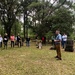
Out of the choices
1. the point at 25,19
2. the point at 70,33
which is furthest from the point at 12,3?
the point at 70,33

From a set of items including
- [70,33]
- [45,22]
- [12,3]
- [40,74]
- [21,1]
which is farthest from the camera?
[21,1]

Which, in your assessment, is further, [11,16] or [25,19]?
[25,19]

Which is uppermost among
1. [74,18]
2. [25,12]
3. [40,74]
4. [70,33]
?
[25,12]

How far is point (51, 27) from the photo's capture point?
28.1 m

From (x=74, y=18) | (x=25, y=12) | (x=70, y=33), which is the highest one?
(x=25, y=12)

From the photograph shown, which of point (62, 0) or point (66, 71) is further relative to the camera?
point (62, 0)

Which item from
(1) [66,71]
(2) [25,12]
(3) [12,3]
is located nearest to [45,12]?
(3) [12,3]

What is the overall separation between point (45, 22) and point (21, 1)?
13.2 metres

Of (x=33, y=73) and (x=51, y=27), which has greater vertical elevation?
(x=51, y=27)

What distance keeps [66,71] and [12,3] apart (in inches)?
1198

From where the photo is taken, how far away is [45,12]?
29812 millimetres

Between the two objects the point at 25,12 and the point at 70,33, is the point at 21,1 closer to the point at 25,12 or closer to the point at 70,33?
the point at 25,12

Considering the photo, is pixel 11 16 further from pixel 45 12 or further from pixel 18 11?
pixel 45 12

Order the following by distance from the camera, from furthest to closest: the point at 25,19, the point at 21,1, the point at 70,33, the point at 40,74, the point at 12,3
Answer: the point at 25,19
the point at 21,1
the point at 12,3
the point at 70,33
the point at 40,74
